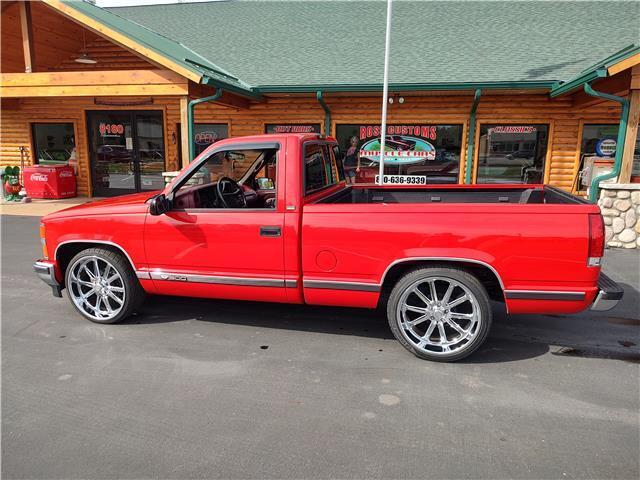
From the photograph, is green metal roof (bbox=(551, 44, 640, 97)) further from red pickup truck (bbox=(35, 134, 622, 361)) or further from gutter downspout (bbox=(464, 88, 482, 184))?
red pickup truck (bbox=(35, 134, 622, 361))

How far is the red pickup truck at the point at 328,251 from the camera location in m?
3.38

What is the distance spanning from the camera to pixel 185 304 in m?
5.11

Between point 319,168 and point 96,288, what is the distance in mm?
2461

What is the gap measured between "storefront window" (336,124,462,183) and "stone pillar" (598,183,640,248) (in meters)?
4.48

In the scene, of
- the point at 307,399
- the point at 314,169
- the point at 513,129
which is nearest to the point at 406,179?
the point at 513,129

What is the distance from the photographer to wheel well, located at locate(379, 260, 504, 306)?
3.61 m

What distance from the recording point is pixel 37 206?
12711 millimetres

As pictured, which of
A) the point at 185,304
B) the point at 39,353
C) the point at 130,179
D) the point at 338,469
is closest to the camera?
the point at 338,469

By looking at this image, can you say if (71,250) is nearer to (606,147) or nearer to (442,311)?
(442,311)

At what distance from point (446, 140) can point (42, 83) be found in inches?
379

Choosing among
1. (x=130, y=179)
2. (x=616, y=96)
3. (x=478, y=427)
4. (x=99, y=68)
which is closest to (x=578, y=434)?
(x=478, y=427)

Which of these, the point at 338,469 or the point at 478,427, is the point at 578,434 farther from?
the point at 338,469

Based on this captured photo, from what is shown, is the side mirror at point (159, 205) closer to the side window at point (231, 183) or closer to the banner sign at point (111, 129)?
the side window at point (231, 183)

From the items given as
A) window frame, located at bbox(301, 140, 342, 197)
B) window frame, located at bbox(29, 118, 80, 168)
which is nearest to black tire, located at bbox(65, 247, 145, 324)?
window frame, located at bbox(301, 140, 342, 197)
